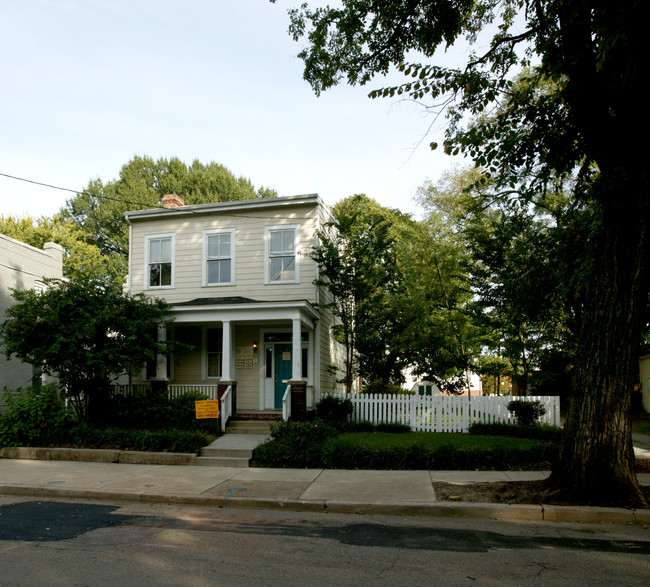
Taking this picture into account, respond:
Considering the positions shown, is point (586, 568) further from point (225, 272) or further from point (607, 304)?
point (225, 272)

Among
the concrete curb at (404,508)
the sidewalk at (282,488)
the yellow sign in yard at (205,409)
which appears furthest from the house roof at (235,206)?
the concrete curb at (404,508)

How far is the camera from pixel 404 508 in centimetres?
731

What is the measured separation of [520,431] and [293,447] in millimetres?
6216

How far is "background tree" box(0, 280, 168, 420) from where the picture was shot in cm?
1229

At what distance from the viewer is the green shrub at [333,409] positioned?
1476cm

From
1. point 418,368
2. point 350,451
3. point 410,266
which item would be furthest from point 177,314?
point 418,368

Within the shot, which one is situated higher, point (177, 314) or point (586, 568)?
point (177, 314)

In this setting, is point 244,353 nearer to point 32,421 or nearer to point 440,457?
point 32,421

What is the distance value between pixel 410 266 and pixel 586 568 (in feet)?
47.1

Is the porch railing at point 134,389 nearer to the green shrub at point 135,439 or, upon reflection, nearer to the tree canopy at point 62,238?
the green shrub at point 135,439

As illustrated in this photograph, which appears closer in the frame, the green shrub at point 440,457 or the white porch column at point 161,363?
the green shrub at point 440,457

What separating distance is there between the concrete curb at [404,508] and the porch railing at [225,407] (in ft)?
17.1

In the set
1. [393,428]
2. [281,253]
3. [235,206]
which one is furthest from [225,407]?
[235,206]

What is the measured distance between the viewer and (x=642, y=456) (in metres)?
11.6
